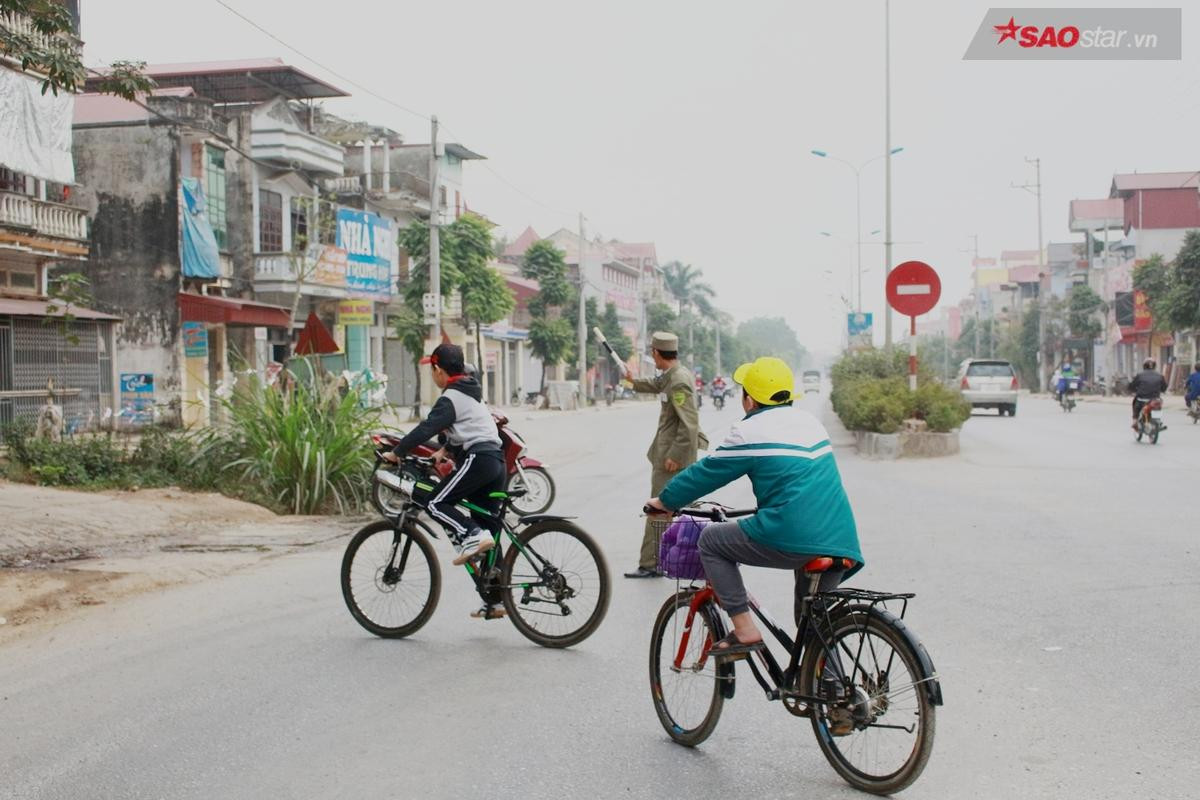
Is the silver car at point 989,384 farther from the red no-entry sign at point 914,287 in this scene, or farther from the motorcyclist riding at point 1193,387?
the red no-entry sign at point 914,287

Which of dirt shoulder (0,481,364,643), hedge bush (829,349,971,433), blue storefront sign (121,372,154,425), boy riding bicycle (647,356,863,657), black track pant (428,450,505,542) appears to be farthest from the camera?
blue storefront sign (121,372,154,425)

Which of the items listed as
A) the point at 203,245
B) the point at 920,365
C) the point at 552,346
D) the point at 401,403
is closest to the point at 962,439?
the point at 920,365

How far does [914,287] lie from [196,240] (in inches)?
757

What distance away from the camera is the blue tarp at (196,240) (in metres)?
29.9

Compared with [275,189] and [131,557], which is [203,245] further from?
[131,557]

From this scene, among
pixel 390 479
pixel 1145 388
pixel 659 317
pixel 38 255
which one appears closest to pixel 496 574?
pixel 390 479

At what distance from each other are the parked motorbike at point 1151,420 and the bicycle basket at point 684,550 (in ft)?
62.8

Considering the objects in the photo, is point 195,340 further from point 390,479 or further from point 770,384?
point 770,384

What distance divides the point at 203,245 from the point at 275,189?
→ 7.40 m

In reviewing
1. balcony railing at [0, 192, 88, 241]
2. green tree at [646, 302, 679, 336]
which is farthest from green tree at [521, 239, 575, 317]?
balcony railing at [0, 192, 88, 241]

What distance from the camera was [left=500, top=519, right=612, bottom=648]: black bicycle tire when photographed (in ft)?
21.4

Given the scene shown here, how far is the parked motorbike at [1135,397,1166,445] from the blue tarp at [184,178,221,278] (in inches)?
850

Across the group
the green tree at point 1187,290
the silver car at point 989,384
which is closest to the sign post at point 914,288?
the silver car at point 989,384

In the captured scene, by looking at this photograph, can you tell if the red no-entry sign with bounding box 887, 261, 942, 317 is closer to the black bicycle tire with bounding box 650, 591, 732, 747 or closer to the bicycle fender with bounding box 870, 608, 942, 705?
the black bicycle tire with bounding box 650, 591, 732, 747
